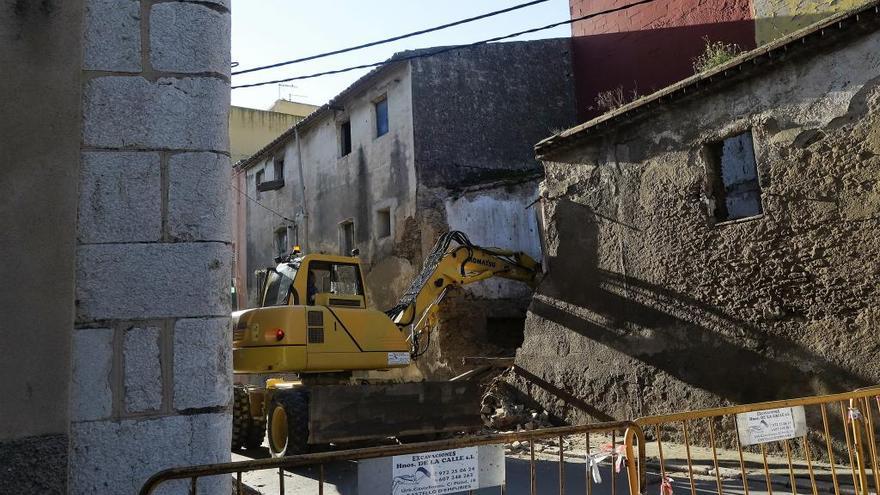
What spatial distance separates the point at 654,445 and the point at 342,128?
12.2 m

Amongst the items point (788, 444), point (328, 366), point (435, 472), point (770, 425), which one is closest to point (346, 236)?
point (328, 366)

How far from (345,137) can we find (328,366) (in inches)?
419


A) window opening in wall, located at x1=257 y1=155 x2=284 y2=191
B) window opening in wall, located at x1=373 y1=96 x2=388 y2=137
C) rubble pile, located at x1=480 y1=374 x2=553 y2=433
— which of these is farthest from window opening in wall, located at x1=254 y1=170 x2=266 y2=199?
rubble pile, located at x1=480 y1=374 x2=553 y2=433

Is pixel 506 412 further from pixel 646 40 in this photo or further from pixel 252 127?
pixel 252 127

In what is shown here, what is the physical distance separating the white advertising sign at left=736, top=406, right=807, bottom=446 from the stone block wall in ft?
9.61

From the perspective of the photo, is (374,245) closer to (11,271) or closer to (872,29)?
(872,29)

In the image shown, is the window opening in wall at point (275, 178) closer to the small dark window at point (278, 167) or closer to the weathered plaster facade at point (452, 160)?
the small dark window at point (278, 167)

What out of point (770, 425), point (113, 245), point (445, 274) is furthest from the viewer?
point (445, 274)

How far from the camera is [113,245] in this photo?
109 inches

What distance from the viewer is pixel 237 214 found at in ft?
78.2

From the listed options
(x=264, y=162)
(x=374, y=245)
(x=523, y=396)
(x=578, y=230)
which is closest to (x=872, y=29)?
(x=578, y=230)

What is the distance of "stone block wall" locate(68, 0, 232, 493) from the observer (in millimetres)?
2703

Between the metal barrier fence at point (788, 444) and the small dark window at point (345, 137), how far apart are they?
37.7ft

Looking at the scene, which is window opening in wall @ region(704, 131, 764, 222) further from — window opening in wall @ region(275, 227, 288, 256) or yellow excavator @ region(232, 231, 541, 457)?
window opening in wall @ region(275, 227, 288, 256)
